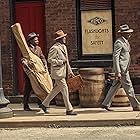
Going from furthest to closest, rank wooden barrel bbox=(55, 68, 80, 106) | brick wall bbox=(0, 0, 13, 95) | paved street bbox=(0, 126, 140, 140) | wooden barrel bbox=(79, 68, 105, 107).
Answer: brick wall bbox=(0, 0, 13, 95) < wooden barrel bbox=(55, 68, 80, 106) < wooden barrel bbox=(79, 68, 105, 107) < paved street bbox=(0, 126, 140, 140)

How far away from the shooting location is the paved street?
919 cm

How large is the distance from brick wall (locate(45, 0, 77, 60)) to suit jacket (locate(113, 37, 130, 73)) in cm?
214

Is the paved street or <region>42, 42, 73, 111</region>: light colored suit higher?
<region>42, 42, 73, 111</region>: light colored suit

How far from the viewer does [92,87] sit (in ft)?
38.4

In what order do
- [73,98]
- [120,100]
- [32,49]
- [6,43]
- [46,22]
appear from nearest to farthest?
[32,49] → [120,100] → [73,98] → [46,22] → [6,43]

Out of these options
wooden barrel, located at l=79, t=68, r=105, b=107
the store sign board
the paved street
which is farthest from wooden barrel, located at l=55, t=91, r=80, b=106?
the paved street

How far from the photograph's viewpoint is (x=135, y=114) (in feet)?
34.8

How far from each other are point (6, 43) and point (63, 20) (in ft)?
5.56

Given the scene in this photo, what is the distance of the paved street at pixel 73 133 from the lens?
9188 mm

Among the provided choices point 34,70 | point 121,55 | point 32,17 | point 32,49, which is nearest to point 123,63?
point 121,55

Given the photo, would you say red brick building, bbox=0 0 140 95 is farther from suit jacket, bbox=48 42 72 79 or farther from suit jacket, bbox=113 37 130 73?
suit jacket, bbox=48 42 72 79

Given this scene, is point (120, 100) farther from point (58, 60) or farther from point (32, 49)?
point (32, 49)

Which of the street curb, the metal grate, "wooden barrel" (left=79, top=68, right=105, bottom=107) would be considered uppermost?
the metal grate

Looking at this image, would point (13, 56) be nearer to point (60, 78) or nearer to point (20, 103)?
point (20, 103)
